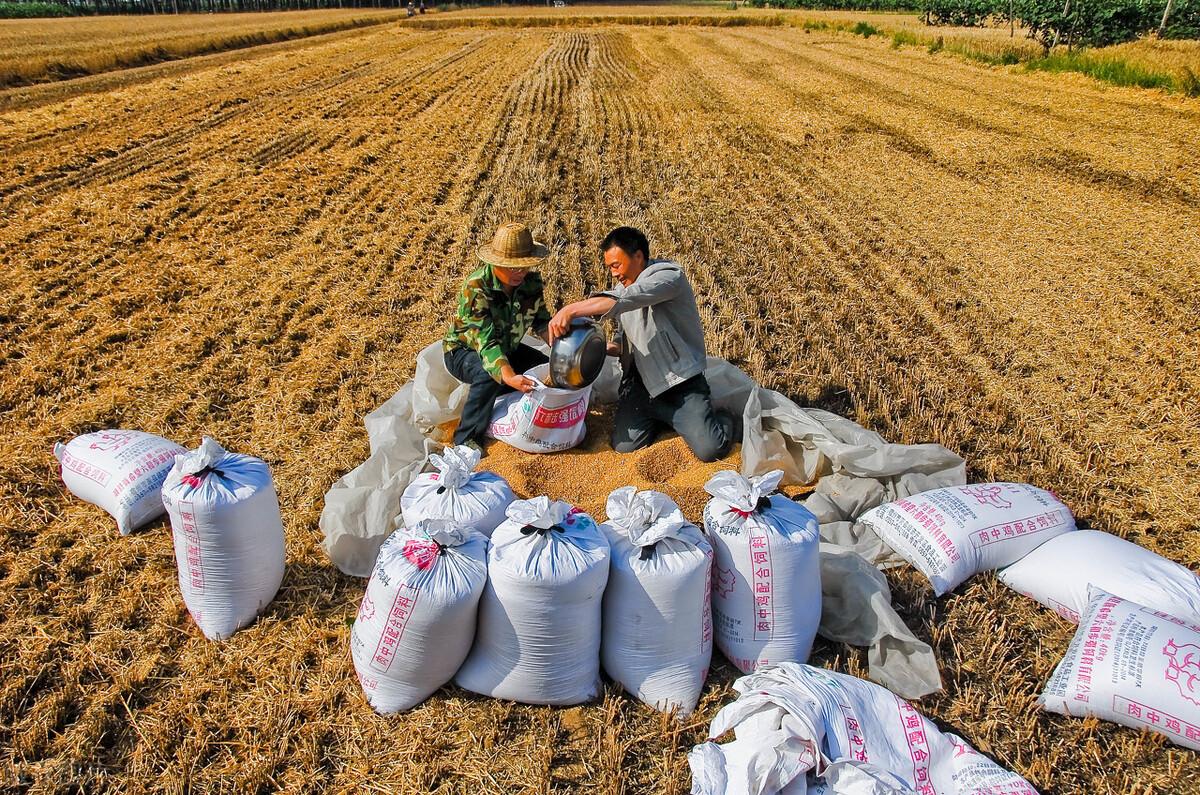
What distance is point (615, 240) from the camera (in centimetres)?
398

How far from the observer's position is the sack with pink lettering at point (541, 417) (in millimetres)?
4016

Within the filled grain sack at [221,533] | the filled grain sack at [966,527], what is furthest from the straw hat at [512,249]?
the filled grain sack at [966,527]

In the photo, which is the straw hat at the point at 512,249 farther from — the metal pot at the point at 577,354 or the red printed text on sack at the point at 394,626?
the red printed text on sack at the point at 394,626

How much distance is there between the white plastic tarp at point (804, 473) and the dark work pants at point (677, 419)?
190 millimetres

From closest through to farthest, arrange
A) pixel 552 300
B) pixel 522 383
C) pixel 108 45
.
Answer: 1. pixel 522 383
2. pixel 552 300
3. pixel 108 45

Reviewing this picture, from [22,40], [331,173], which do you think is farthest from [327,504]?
[22,40]

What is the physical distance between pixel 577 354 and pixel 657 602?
145 cm

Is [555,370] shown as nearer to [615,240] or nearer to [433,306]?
[615,240]

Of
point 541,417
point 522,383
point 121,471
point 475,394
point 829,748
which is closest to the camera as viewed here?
point 829,748

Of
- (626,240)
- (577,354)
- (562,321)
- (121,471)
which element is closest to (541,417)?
(577,354)

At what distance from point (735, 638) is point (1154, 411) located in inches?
139

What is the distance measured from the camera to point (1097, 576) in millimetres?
3162

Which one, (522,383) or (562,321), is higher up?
(562,321)

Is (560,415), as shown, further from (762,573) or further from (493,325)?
(762,573)
